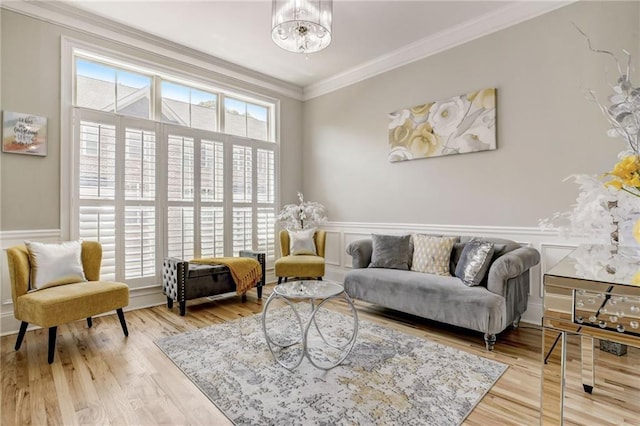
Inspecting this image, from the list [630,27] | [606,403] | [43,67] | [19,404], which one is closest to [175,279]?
[19,404]

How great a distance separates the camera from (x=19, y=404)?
187cm

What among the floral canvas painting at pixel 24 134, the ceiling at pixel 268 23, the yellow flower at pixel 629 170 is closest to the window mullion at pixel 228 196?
the ceiling at pixel 268 23

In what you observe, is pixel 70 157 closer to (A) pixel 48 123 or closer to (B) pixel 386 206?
(A) pixel 48 123

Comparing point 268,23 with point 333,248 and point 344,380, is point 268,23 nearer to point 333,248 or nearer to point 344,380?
point 333,248

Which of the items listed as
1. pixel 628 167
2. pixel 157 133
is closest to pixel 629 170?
pixel 628 167

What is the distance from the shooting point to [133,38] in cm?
373

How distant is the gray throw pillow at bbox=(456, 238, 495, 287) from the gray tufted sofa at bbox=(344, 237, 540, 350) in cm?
6

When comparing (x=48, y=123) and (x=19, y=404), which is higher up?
(x=48, y=123)

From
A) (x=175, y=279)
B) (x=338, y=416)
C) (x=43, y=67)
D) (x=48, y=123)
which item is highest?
(x=43, y=67)

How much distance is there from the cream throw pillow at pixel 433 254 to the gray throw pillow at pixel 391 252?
0.36 ft

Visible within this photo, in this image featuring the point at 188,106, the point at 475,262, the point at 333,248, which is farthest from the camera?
the point at 333,248

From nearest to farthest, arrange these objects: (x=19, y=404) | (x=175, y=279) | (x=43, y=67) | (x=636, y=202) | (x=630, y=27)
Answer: (x=636, y=202), (x=19, y=404), (x=630, y=27), (x=43, y=67), (x=175, y=279)

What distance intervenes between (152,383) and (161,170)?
2.58m

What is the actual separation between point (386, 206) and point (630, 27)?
9.12ft
